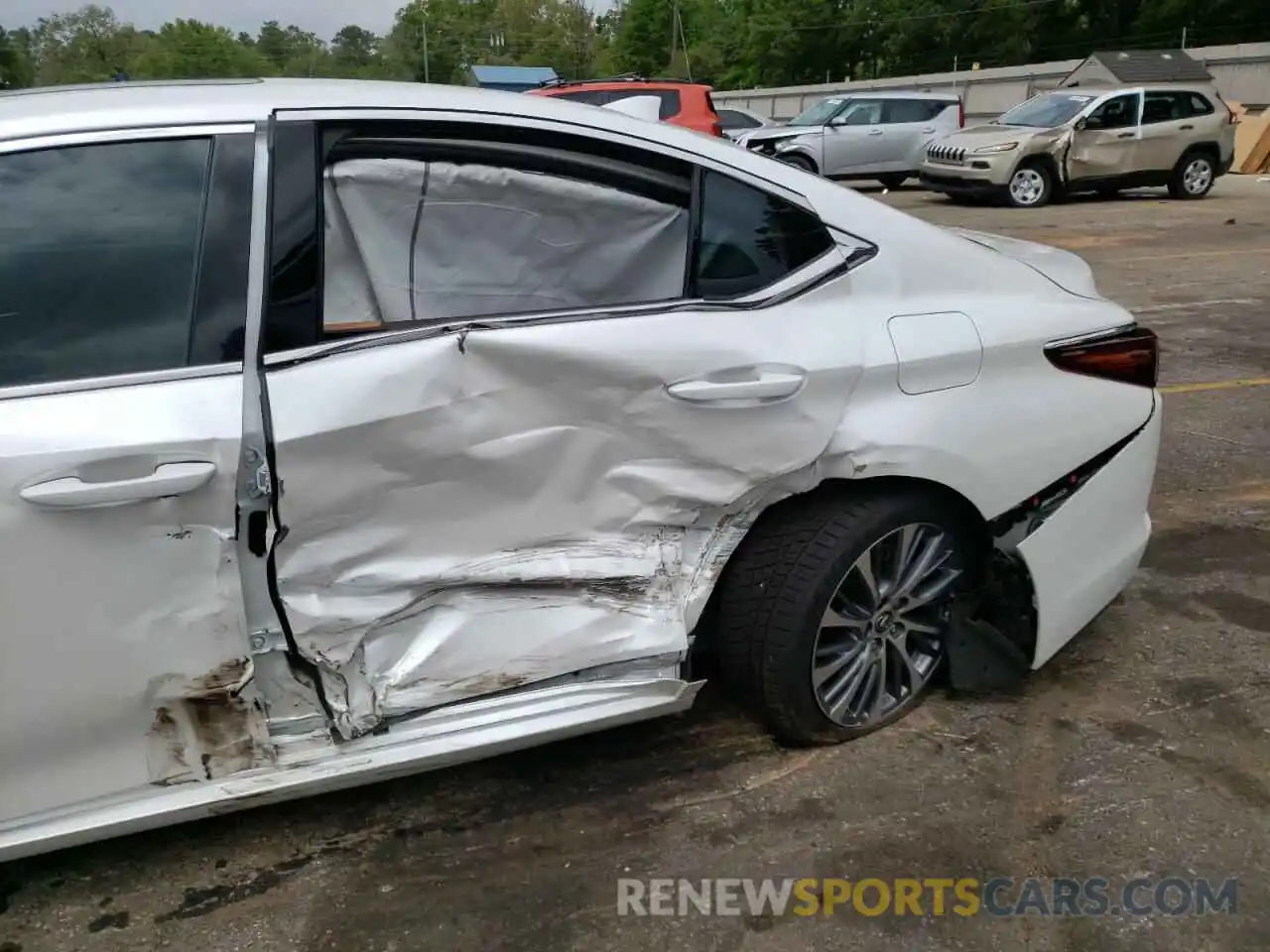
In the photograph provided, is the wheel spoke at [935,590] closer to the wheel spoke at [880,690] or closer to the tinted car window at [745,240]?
the wheel spoke at [880,690]

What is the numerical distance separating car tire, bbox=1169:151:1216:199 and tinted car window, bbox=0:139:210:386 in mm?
17282

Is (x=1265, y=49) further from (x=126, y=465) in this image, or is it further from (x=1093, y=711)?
(x=126, y=465)

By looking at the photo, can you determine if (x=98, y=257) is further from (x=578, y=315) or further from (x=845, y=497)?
(x=845, y=497)

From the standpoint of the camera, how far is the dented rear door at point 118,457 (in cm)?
195

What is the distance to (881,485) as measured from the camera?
104 inches

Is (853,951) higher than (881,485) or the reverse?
the reverse

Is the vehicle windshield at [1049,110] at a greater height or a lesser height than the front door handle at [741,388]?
greater

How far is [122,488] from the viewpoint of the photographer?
76.6 inches

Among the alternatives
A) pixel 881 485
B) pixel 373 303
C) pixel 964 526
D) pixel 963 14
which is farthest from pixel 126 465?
pixel 963 14

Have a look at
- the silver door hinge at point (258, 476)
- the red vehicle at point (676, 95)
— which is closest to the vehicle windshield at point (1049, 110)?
the red vehicle at point (676, 95)

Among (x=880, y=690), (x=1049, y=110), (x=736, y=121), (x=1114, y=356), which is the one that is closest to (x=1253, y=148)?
(x=1049, y=110)

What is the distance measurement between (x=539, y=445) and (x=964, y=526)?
1208 millimetres

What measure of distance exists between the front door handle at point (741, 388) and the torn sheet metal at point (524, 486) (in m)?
0.02

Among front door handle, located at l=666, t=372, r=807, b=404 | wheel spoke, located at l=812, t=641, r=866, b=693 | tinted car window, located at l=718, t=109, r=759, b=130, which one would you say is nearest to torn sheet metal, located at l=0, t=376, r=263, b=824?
front door handle, located at l=666, t=372, r=807, b=404
